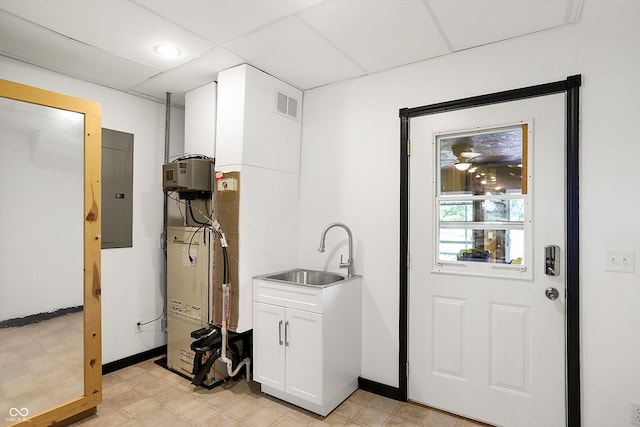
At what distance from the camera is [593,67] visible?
1980 mm

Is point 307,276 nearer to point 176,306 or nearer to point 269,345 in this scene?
point 269,345

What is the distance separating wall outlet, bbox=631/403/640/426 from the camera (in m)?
1.82

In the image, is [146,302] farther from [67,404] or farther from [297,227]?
[297,227]

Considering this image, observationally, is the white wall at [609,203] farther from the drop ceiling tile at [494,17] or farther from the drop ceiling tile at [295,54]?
the drop ceiling tile at [295,54]

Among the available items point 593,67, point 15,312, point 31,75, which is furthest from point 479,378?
point 31,75

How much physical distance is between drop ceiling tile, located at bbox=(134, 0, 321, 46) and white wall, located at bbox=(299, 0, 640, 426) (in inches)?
42.0

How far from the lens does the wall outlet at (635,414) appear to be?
1819mm

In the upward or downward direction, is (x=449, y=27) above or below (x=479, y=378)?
above

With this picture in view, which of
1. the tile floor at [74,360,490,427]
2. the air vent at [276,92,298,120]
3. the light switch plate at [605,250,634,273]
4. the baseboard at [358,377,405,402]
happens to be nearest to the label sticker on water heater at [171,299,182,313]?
the tile floor at [74,360,490,427]

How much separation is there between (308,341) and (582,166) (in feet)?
6.90

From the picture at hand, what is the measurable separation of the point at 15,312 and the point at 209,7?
Answer: 7.48 feet

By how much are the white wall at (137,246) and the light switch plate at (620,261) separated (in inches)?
146

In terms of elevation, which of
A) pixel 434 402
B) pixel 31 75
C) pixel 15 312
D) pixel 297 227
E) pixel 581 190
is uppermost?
pixel 31 75

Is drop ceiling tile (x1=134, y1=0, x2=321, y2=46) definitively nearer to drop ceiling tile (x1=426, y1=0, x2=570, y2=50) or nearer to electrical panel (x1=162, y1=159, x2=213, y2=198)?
drop ceiling tile (x1=426, y1=0, x2=570, y2=50)
